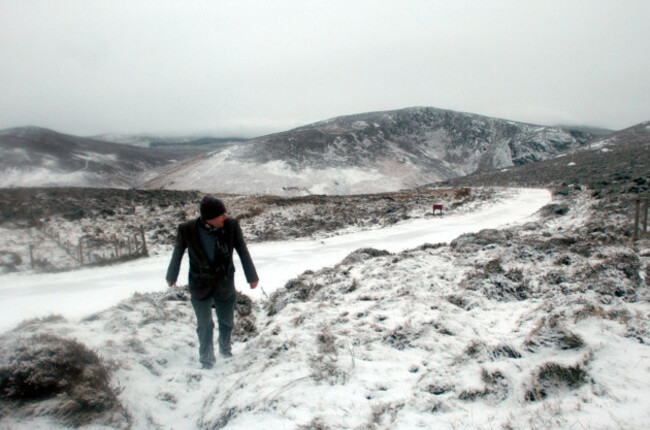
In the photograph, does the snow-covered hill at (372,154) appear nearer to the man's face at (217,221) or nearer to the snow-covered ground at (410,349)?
the snow-covered ground at (410,349)

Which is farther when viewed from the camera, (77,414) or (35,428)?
(77,414)

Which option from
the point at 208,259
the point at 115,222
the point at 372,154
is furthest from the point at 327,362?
the point at 372,154

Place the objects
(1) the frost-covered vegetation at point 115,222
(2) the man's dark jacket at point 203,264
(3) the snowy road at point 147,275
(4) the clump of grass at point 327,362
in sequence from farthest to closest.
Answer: (1) the frost-covered vegetation at point 115,222, (3) the snowy road at point 147,275, (2) the man's dark jacket at point 203,264, (4) the clump of grass at point 327,362

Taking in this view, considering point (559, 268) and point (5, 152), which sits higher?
point (5, 152)

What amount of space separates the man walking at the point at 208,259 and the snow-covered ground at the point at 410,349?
72cm

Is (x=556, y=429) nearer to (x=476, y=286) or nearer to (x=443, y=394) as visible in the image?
(x=443, y=394)

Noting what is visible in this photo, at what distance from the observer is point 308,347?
4797 mm

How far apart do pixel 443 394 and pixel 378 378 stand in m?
0.75

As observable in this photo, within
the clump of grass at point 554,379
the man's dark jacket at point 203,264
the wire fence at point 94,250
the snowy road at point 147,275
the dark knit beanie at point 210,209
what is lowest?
the snowy road at point 147,275

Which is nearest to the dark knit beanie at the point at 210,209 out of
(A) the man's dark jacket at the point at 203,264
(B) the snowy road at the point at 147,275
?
(A) the man's dark jacket at the point at 203,264

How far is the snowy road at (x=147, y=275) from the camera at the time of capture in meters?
8.64

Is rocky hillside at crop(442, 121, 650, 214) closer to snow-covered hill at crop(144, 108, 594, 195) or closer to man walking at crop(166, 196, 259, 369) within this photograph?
snow-covered hill at crop(144, 108, 594, 195)

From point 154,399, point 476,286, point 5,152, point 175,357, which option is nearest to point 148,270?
point 175,357

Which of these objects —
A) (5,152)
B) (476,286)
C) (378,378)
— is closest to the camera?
(378,378)
